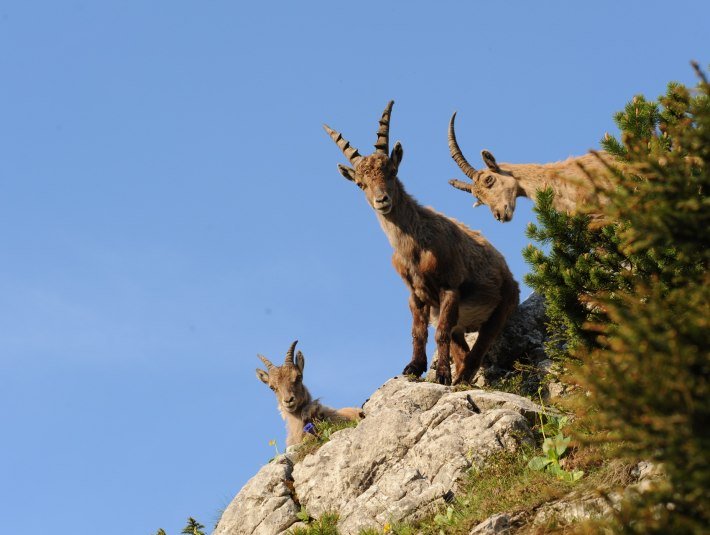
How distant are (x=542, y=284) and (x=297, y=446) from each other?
4416 mm

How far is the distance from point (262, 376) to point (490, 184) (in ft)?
18.9

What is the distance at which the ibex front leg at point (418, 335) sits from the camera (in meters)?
14.2

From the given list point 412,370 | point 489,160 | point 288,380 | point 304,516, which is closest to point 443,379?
point 412,370

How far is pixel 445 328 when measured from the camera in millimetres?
13961

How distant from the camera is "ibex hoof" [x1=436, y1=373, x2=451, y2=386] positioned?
45.1ft

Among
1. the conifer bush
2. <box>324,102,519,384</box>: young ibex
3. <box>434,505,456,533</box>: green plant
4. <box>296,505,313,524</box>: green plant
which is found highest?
<box>324,102,519,384</box>: young ibex

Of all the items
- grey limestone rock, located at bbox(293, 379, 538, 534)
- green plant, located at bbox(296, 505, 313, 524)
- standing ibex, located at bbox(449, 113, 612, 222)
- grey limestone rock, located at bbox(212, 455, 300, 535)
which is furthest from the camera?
standing ibex, located at bbox(449, 113, 612, 222)

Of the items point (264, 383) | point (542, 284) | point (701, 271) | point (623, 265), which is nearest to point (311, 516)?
point (542, 284)

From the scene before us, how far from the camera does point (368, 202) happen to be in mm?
14672

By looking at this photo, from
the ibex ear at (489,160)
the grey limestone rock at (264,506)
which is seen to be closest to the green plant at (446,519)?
the grey limestone rock at (264,506)

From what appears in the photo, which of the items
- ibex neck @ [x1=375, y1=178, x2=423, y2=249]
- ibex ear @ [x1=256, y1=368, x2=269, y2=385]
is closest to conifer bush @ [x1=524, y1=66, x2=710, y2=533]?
ibex neck @ [x1=375, y1=178, x2=423, y2=249]

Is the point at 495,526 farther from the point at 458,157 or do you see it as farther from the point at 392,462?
the point at 458,157

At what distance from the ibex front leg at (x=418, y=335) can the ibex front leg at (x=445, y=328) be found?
1.15 ft

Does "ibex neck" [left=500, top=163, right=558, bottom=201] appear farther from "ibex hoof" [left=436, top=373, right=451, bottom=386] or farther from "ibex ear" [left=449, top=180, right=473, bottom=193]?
"ibex hoof" [left=436, top=373, right=451, bottom=386]
